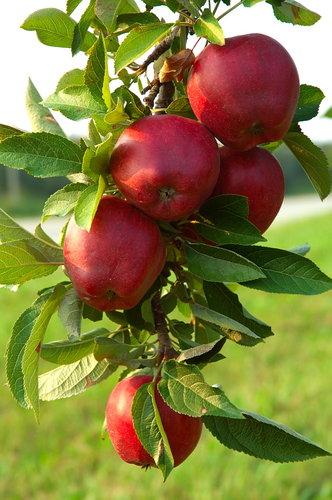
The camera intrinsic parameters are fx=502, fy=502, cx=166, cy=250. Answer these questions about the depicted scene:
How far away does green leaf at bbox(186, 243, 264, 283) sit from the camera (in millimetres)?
626

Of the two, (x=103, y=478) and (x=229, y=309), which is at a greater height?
(x=229, y=309)

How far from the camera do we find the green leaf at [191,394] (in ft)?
1.88

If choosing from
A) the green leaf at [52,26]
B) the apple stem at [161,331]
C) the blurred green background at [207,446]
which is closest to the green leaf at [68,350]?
the apple stem at [161,331]

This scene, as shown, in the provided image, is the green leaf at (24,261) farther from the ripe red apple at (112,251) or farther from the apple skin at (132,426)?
the apple skin at (132,426)

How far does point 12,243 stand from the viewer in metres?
0.71

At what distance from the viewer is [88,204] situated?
0.59 meters

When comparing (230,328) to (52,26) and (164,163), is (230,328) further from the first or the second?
(52,26)

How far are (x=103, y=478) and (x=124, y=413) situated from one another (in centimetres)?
203

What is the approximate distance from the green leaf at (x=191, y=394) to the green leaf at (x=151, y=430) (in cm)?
4

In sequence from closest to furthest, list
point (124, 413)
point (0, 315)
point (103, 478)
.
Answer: point (124, 413), point (103, 478), point (0, 315)

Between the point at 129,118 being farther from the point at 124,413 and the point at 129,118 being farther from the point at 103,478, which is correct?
the point at 103,478

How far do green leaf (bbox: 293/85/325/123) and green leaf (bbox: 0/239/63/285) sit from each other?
42 centimetres

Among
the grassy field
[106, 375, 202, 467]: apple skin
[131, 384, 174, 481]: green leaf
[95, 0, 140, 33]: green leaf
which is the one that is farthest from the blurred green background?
[95, 0, 140, 33]: green leaf

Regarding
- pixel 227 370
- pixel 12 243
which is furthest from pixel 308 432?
pixel 12 243
